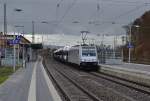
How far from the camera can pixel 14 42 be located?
4934 cm

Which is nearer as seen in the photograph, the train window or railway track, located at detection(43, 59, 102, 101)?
railway track, located at detection(43, 59, 102, 101)

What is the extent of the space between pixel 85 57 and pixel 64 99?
115ft

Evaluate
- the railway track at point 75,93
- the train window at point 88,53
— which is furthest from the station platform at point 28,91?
the train window at point 88,53

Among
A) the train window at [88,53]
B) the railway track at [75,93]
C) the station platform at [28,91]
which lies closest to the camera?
the station platform at [28,91]

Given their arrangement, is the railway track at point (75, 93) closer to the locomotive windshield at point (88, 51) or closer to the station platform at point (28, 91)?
the station platform at point (28, 91)

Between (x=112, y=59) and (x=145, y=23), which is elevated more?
(x=145, y=23)

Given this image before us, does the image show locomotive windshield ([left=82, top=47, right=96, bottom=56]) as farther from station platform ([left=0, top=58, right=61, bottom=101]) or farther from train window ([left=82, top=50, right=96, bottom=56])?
station platform ([left=0, top=58, right=61, bottom=101])

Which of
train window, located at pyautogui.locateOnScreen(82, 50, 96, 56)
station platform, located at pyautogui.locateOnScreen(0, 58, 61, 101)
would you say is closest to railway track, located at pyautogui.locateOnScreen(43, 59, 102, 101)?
station platform, located at pyautogui.locateOnScreen(0, 58, 61, 101)

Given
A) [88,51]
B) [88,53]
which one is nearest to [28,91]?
[88,53]

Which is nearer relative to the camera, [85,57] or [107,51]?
[85,57]

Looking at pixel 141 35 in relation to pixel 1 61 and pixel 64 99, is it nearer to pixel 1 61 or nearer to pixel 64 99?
pixel 1 61

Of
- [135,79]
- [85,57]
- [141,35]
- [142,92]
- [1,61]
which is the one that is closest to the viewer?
[142,92]

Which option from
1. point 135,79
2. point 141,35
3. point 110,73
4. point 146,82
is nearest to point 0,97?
point 146,82

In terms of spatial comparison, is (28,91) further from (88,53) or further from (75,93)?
(88,53)
